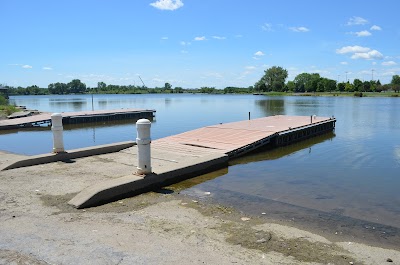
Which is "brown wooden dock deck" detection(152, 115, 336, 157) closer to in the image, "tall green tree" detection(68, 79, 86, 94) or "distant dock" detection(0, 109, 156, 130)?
"distant dock" detection(0, 109, 156, 130)

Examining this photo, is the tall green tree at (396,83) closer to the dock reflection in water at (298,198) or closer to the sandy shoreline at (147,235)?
the dock reflection in water at (298,198)

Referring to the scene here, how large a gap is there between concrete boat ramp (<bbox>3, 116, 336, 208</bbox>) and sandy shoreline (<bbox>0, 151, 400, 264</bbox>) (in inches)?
11.2

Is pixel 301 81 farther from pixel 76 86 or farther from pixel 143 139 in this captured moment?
pixel 143 139

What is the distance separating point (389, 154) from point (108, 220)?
47.7 ft

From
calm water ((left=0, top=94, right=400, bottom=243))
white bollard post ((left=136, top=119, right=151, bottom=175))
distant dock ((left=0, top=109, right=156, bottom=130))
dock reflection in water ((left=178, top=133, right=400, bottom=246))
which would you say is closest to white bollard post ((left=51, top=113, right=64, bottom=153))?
white bollard post ((left=136, top=119, right=151, bottom=175))

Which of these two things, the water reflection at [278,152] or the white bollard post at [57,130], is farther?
the water reflection at [278,152]

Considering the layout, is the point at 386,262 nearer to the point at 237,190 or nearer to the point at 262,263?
A: the point at 262,263

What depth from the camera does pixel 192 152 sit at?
41.9ft

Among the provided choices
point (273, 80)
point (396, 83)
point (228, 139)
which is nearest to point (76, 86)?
point (273, 80)

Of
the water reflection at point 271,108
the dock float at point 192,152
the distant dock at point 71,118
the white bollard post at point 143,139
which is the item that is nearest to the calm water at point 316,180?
the dock float at point 192,152

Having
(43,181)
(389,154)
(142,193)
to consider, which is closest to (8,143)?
(43,181)

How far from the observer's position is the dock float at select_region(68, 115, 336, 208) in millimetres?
6766

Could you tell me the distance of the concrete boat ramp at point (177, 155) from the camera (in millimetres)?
6855

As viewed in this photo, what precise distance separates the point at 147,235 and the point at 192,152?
7799 mm
